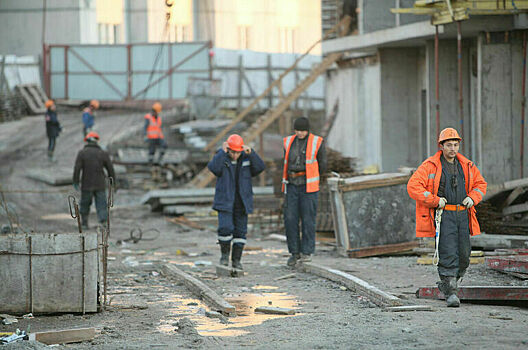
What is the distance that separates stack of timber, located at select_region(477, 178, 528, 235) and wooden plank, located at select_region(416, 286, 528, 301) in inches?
194

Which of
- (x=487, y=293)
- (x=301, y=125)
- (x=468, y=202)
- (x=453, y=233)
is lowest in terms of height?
(x=487, y=293)

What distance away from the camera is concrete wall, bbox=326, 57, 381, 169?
22719mm

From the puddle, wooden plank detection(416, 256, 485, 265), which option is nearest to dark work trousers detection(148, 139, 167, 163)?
wooden plank detection(416, 256, 485, 265)

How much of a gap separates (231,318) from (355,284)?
1.97 m

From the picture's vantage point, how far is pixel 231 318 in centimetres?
863

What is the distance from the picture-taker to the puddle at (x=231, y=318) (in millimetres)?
8070

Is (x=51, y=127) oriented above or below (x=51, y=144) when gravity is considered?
above

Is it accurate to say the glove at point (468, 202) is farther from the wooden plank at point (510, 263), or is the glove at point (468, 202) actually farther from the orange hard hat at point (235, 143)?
the orange hard hat at point (235, 143)

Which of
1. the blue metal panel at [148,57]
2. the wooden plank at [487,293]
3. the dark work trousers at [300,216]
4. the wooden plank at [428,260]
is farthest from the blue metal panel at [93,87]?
the wooden plank at [487,293]

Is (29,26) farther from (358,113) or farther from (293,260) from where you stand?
(293,260)

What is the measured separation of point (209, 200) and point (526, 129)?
8529mm

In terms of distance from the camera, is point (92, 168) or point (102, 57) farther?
point (102, 57)

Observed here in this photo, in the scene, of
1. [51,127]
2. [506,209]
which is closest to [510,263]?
[506,209]

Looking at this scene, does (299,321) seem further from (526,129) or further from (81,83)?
(81,83)
